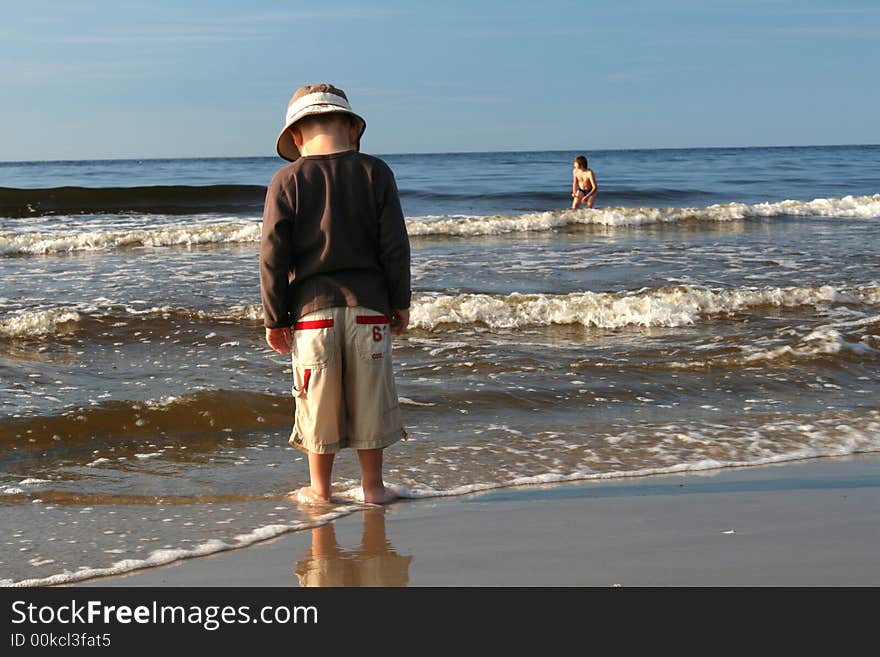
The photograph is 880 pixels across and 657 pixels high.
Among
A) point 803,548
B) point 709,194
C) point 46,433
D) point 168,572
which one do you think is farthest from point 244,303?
point 709,194

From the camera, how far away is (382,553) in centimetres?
373

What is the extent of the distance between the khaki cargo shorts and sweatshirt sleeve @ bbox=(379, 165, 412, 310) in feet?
0.45

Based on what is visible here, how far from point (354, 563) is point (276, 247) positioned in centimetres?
124

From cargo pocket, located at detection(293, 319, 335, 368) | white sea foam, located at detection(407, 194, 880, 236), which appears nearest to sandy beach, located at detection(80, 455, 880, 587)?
cargo pocket, located at detection(293, 319, 335, 368)

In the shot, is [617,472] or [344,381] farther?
[617,472]

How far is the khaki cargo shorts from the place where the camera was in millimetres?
4066

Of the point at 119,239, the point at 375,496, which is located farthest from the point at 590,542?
the point at 119,239

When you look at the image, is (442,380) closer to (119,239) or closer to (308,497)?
(308,497)

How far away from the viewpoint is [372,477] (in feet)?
14.5

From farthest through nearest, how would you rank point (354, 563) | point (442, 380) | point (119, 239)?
point (119, 239) → point (442, 380) → point (354, 563)

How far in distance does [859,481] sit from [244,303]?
6495 millimetres

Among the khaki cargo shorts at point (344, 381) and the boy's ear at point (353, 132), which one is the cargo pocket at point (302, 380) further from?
the boy's ear at point (353, 132)

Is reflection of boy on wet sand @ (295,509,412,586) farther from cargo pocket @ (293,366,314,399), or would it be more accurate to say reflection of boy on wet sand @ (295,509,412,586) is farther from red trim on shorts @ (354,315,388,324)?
red trim on shorts @ (354,315,388,324)
